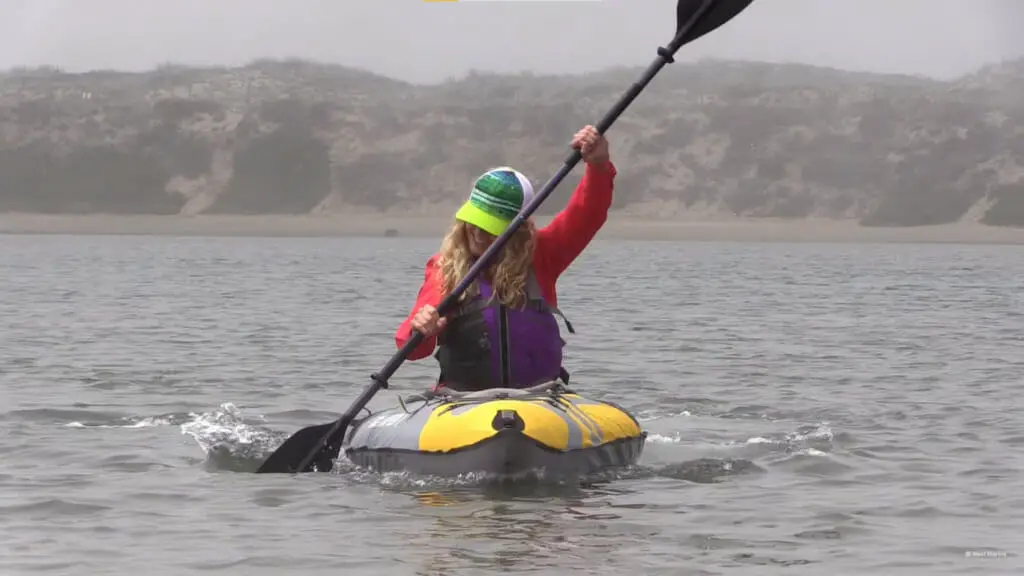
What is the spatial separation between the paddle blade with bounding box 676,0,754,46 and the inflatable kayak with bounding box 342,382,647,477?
7.07 ft

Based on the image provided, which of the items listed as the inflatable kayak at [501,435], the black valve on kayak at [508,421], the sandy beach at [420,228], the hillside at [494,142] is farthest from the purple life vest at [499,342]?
the hillside at [494,142]

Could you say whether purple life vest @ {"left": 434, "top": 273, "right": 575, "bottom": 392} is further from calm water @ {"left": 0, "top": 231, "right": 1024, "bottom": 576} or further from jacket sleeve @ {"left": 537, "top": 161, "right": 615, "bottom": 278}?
calm water @ {"left": 0, "top": 231, "right": 1024, "bottom": 576}

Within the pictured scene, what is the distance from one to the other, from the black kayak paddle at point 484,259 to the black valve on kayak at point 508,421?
2.34 ft

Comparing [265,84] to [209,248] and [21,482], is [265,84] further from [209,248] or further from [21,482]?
[21,482]

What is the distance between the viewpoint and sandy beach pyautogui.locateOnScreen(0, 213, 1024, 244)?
67375mm

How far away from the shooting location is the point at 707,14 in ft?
34.0

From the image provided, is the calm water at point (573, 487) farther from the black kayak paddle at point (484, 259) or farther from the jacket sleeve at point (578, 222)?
the jacket sleeve at point (578, 222)

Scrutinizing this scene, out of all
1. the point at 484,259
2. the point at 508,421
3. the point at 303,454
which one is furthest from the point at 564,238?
the point at 303,454

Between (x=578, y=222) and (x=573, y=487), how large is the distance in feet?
4.73

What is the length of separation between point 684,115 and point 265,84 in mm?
21368

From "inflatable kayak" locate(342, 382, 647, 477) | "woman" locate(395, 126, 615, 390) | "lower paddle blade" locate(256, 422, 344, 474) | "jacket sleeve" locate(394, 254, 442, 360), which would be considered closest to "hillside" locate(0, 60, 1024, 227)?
"lower paddle blade" locate(256, 422, 344, 474)

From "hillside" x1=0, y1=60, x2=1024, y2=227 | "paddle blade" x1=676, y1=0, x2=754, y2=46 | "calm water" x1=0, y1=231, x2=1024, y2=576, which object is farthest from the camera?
"hillside" x1=0, y1=60, x2=1024, y2=227

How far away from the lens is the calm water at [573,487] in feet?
28.1

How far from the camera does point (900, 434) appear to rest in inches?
491
